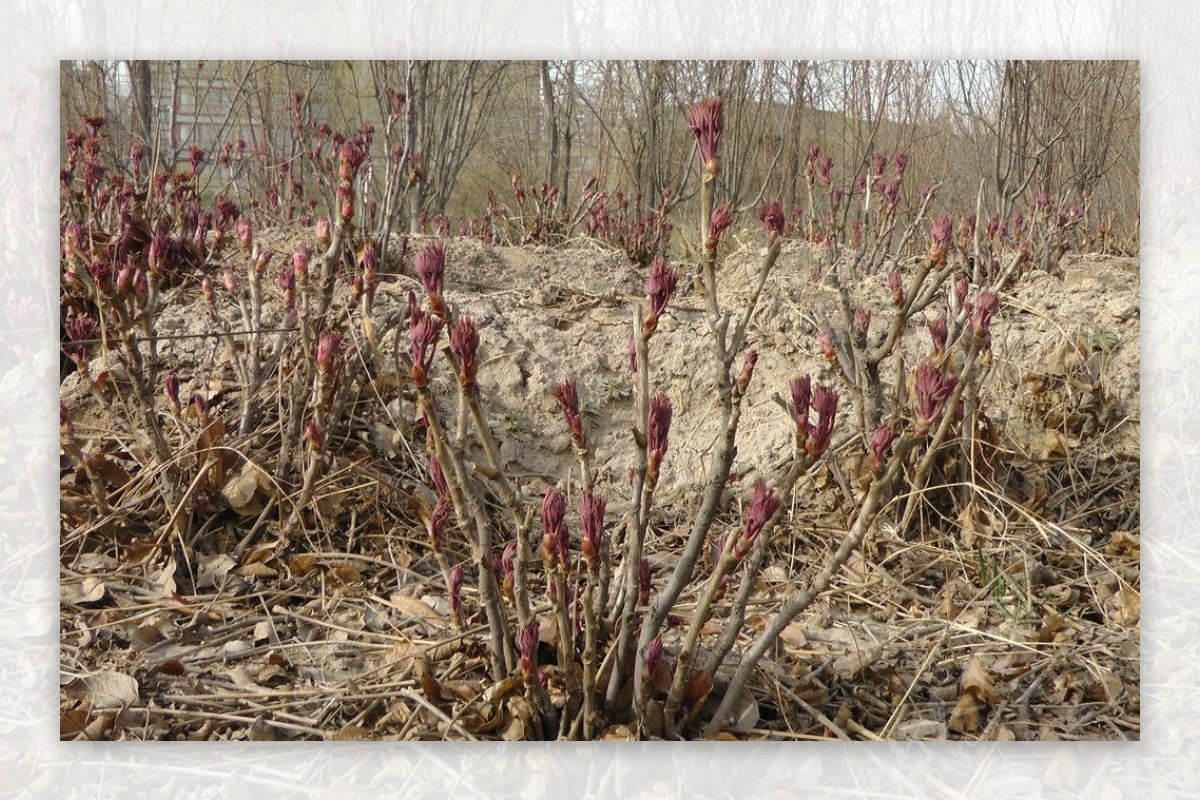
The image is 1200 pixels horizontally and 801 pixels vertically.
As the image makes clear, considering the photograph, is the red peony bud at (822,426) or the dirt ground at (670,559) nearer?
the red peony bud at (822,426)

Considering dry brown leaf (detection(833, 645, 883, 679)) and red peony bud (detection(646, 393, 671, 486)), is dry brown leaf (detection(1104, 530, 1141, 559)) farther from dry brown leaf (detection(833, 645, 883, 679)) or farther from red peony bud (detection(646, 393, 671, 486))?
red peony bud (detection(646, 393, 671, 486))

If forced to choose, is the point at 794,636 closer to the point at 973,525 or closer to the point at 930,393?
the point at 973,525

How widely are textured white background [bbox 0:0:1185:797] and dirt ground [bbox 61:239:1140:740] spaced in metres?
0.06

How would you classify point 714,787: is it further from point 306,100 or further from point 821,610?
point 306,100

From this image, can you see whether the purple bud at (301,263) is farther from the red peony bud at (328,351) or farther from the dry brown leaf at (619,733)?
the dry brown leaf at (619,733)

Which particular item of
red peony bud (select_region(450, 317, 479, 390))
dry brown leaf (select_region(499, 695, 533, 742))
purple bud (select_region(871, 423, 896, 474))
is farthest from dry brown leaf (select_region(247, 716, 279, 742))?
purple bud (select_region(871, 423, 896, 474))

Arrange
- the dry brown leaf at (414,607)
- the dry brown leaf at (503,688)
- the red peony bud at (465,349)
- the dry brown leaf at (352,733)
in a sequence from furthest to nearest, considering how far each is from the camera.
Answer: the dry brown leaf at (414,607) → the dry brown leaf at (352,733) → the dry brown leaf at (503,688) → the red peony bud at (465,349)

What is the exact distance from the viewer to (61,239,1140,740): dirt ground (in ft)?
5.05

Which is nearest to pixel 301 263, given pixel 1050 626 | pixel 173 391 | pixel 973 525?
pixel 173 391

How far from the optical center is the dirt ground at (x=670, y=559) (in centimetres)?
154

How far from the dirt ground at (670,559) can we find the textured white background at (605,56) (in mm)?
57

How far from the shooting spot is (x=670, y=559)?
1.77m

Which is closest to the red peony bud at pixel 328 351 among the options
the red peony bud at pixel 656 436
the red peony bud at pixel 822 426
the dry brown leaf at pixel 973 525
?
Result: the red peony bud at pixel 656 436

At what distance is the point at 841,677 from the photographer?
154 cm
